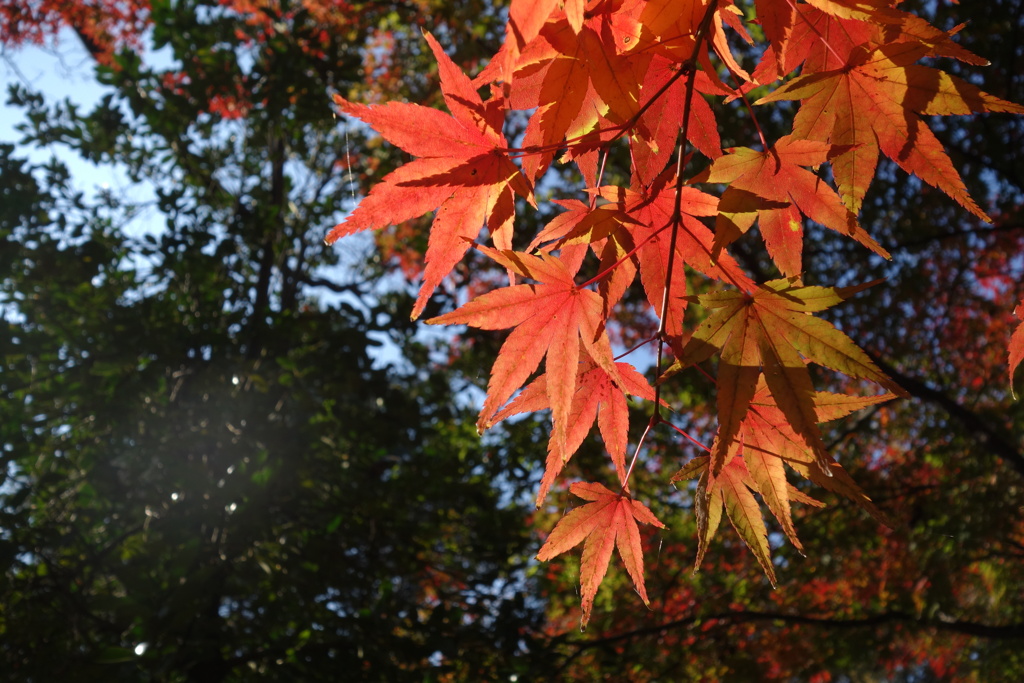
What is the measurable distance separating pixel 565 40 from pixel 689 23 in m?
0.16

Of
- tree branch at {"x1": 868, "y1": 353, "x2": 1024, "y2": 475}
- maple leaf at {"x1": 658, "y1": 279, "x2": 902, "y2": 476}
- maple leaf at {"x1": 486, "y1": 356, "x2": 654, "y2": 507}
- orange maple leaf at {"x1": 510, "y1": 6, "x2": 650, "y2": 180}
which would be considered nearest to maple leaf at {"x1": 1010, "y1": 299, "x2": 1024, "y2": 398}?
maple leaf at {"x1": 658, "y1": 279, "x2": 902, "y2": 476}

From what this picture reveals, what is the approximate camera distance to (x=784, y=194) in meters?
Answer: 0.90

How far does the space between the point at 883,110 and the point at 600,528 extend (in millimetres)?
695

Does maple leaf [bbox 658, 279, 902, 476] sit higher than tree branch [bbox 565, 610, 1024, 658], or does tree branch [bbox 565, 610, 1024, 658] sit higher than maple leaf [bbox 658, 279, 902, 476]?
tree branch [bbox 565, 610, 1024, 658]

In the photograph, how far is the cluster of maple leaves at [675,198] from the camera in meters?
0.70

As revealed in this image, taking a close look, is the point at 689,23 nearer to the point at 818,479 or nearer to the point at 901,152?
the point at 901,152

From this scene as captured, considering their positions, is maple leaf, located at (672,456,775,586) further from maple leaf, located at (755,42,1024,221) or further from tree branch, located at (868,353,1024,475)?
tree branch, located at (868,353,1024,475)

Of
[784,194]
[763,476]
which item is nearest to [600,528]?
[763,476]

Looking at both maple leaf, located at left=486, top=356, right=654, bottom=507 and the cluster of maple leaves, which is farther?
maple leaf, located at left=486, top=356, right=654, bottom=507

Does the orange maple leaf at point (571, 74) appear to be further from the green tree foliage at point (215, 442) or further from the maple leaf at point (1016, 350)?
the green tree foliage at point (215, 442)

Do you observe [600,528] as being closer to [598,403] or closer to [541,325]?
[598,403]

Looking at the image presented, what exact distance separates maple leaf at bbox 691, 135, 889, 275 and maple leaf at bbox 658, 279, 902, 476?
0.37 ft

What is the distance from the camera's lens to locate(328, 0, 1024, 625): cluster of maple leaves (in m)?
0.70

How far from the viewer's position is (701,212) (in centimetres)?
88
